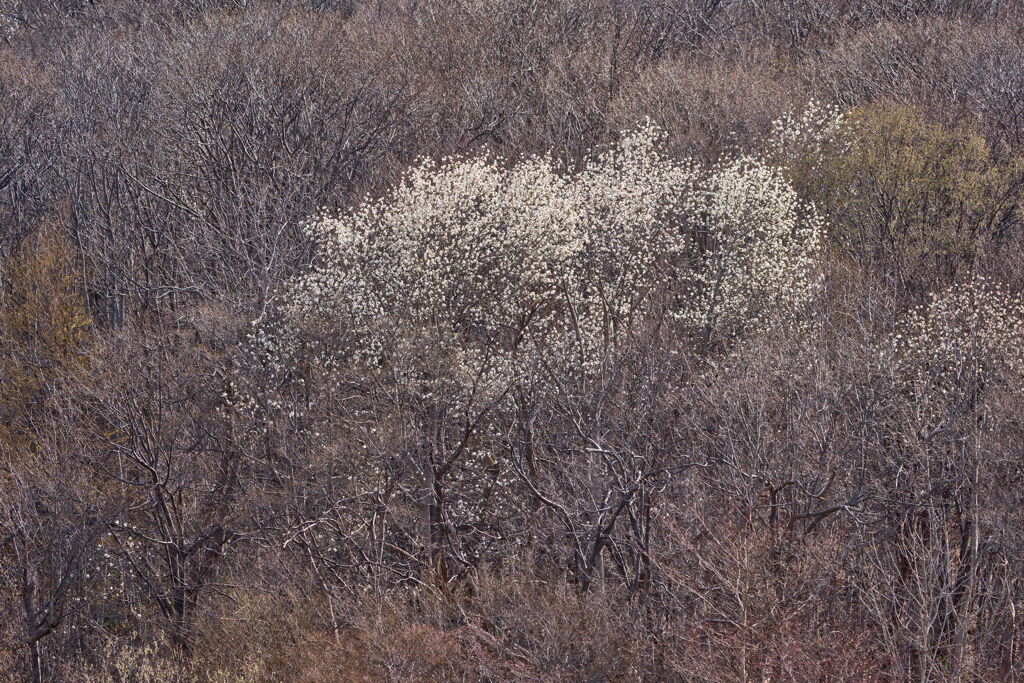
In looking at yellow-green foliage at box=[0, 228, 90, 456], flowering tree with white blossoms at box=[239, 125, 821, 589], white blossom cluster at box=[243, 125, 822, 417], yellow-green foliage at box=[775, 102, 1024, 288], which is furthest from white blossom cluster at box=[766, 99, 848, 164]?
yellow-green foliage at box=[0, 228, 90, 456]

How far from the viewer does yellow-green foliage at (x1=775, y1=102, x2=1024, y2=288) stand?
106 ft

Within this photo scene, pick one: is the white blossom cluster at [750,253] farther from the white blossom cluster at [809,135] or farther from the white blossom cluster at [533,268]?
the white blossom cluster at [809,135]

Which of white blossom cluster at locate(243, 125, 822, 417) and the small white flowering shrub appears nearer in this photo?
the small white flowering shrub

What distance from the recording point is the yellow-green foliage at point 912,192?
32219 mm

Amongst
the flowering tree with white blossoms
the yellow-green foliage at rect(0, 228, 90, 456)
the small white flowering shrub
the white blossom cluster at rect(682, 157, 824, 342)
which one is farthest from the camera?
the yellow-green foliage at rect(0, 228, 90, 456)

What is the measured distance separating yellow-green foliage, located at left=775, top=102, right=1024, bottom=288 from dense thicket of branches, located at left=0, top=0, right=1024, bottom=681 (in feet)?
0.43

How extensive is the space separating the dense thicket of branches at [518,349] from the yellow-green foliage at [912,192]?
13 centimetres

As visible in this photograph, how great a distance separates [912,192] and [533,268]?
461 inches

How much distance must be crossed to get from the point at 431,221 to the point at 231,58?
1340 cm

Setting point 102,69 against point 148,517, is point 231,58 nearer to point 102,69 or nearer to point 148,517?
point 102,69

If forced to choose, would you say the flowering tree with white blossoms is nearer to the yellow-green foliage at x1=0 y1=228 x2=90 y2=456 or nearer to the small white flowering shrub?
the small white flowering shrub

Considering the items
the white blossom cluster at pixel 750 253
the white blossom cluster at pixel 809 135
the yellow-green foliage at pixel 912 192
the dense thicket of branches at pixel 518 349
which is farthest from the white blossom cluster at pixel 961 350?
the white blossom cluster at pixel 809 135

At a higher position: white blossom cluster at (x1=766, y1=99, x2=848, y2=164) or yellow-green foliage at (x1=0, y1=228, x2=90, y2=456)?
white blossom cluster at (x1=766, y1=99, x2=848, y2=164)

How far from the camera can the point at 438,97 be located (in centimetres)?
4372
